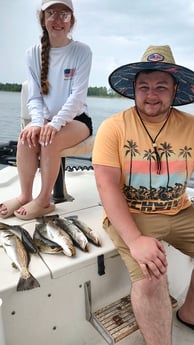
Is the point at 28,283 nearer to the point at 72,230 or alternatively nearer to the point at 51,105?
the point at 72,230

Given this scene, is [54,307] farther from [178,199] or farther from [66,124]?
[66,124]

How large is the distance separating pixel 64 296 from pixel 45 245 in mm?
228

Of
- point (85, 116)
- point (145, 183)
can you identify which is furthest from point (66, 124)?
point (145, 183)

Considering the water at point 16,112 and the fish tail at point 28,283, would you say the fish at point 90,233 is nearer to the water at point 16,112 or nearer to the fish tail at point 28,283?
the fish tail at point 28,283

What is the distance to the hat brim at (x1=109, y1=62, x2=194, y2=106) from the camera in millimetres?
1212

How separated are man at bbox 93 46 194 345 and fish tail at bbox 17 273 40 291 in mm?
361

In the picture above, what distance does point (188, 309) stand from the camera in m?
1.45

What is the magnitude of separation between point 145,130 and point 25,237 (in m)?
0.72

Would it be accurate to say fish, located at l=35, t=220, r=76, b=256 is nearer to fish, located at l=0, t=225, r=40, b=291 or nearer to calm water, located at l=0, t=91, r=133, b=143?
fish, located at l=0, t=225, r=40, b=291

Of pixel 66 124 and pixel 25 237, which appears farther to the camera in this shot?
pixel 66 124

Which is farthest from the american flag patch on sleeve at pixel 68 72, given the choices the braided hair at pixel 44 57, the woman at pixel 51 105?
the braided hair at pixel 44 57

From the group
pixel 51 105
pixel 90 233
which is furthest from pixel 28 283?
pixel 51 105

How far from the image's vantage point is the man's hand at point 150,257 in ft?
3.66

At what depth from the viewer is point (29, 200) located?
5.83 ft
